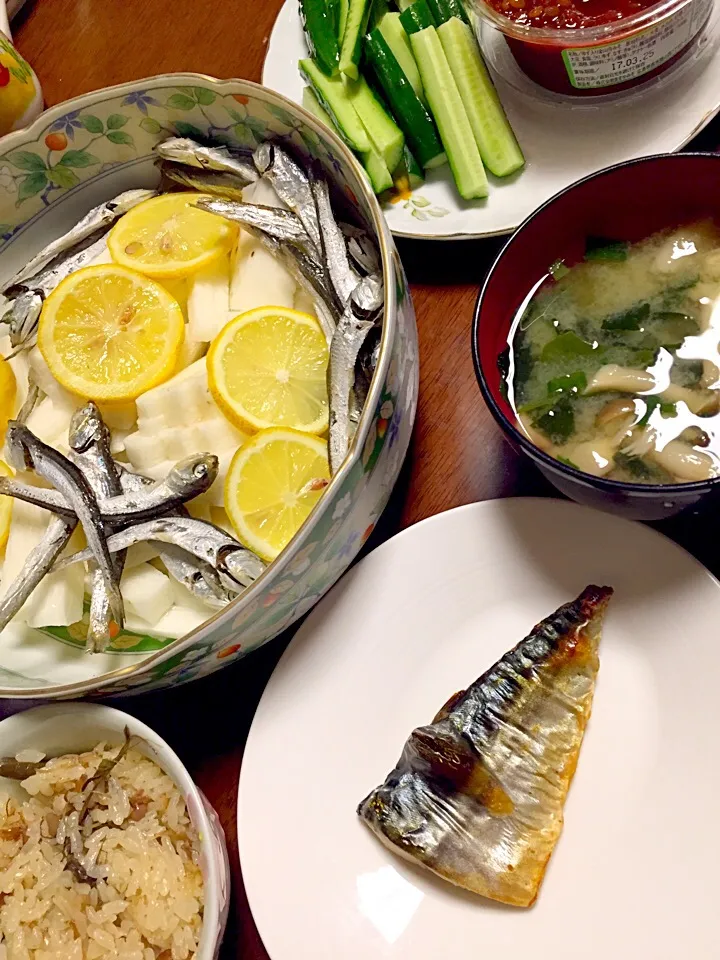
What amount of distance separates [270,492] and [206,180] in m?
0.47

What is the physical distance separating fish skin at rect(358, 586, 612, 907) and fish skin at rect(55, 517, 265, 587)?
275mm

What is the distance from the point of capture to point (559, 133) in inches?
48.5

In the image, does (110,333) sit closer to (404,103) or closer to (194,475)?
(194,475)

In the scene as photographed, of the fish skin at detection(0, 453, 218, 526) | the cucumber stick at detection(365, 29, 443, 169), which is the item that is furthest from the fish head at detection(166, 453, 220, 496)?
the cucumber stick at detection(365, 29, 443, 169)

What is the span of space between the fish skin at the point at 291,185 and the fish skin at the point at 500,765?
1.92 ft

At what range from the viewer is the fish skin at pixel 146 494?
1.09 meters

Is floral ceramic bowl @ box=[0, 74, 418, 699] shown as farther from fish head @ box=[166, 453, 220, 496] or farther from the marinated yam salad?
fish head @ box=[166, 453, 220, 496]

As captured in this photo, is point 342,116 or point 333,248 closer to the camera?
point 333,248

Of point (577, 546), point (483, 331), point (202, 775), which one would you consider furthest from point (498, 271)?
point (202, 775)

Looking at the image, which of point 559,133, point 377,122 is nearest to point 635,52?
point 559,133

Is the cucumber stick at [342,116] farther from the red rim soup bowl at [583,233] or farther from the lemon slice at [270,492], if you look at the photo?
the lemon slice at [270,492]

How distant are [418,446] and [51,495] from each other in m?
0.48

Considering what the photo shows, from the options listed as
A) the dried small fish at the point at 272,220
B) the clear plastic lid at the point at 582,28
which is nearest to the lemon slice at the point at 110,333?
the dried small fish at the point at 272,220

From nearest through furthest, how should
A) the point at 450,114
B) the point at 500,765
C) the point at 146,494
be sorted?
the point at 500,765, the point at 146,494, the point at 450,114
